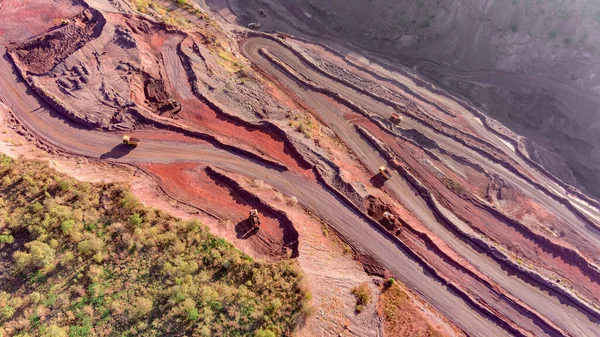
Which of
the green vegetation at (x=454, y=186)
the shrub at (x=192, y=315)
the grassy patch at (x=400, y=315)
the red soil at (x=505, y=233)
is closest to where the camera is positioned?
the shrub at (x=192, y=315)

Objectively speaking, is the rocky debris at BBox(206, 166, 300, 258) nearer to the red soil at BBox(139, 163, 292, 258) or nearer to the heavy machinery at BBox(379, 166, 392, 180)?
the red soil at BBox(139, 163, 292, 258)

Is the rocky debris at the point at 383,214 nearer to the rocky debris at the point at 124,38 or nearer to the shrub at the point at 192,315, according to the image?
the shrub at the point at 192,315

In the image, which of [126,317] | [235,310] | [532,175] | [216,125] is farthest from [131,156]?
[532,175]

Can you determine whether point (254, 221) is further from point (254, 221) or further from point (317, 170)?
point (317, 170)

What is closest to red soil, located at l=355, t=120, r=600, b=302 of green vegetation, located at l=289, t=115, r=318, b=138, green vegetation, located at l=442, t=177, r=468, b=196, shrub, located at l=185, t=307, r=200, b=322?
green vegetation, located at l=442, t=177, r=468, b=196

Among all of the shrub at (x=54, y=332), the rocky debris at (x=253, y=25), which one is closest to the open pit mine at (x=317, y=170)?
the shrub at (x=54, y=332)

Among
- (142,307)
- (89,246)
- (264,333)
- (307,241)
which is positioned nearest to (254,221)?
(307,241)

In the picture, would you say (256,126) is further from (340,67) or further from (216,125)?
(340,67)
